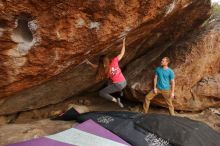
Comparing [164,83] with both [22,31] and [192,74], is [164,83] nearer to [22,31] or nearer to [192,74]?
[192,74]

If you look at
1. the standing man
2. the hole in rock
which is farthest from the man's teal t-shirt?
the hole in rock

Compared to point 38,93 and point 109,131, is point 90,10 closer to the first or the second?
point 109,131

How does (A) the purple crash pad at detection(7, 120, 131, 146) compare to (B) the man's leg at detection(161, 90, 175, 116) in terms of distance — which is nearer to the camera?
(A) the purple crash pad at detection(7, 120, 131, 146)

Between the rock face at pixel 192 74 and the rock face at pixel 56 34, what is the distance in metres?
1.22

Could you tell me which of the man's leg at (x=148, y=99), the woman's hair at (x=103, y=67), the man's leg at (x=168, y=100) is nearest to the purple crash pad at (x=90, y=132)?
the woman's hair at (x=103, y=67)

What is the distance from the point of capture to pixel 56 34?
5324mm

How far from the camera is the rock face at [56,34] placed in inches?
195

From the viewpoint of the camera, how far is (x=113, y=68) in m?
7.23

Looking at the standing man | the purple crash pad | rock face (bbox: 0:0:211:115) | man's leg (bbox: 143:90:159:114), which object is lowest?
the purple crash pad

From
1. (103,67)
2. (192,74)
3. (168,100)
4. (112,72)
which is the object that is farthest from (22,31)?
(192,74)

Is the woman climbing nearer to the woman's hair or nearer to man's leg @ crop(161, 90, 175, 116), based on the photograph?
the woman's hair

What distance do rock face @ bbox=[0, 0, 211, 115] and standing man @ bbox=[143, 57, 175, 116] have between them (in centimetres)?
94

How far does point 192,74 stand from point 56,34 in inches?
175

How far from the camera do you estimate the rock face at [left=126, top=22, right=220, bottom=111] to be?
327 inches
